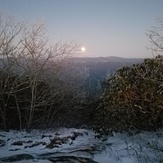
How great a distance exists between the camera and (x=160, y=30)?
9164 mm

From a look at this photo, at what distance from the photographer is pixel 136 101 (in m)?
13.0

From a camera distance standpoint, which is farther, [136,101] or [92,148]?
[136,101]

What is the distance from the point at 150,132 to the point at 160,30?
17.2 ft

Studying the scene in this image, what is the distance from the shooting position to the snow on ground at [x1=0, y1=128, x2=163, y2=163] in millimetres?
10016

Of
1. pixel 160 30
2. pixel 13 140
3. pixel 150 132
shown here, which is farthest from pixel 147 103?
pixel 13 140

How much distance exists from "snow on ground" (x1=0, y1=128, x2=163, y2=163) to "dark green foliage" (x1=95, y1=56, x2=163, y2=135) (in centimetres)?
49

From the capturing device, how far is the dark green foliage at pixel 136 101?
41.1ft

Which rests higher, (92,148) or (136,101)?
(136,101)

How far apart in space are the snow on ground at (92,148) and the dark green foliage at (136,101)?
49cm

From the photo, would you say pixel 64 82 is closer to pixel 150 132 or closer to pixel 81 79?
pixel 81 79

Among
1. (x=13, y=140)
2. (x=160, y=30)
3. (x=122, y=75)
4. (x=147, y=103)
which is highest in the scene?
(x=160, y=30)

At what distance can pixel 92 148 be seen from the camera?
11.9 meters

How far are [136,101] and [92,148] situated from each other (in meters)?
2.83

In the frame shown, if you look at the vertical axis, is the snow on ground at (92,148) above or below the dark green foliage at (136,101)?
below
